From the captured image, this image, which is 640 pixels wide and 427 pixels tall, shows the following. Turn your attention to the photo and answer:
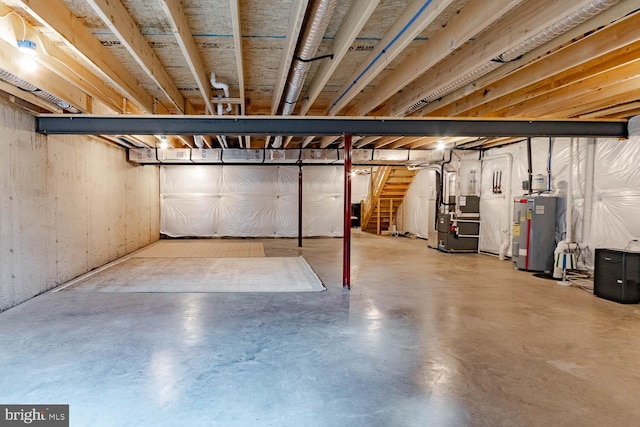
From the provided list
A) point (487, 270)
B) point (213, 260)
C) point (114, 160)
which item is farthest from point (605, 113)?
point (114, 160)

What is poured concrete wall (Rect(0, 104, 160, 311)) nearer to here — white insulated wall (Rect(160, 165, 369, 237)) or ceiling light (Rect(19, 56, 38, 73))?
ceiling light (Rect(19, 56, 38, 73))

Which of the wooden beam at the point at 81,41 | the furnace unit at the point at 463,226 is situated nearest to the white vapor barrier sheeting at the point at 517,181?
the furnace unit at the point at 463,226

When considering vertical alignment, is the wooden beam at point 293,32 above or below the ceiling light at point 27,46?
above

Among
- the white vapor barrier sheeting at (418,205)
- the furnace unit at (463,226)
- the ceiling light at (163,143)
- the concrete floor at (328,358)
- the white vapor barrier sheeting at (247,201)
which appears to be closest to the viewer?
the concrete floor at (328,358)

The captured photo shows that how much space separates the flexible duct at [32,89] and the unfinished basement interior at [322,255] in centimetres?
4

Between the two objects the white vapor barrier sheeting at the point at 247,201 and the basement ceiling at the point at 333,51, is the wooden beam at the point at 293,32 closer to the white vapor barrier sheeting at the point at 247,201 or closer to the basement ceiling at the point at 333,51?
the basement ceiling at the point at 333,51

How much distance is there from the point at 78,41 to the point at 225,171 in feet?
24.3

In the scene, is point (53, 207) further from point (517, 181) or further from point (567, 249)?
point (517, 181)

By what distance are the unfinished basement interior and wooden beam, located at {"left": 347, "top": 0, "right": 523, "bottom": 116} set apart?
20 mm

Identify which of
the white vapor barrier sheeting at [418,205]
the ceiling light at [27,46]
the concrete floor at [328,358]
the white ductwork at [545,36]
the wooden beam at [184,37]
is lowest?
the concrete floor at [328,358]

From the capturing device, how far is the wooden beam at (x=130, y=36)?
211cm

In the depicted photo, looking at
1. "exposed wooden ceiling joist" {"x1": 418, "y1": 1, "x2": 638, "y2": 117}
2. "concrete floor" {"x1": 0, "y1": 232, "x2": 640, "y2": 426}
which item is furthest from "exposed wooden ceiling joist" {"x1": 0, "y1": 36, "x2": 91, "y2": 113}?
"exposed wooden ceiling joist" {"x1": 418, "y1": 1, "x2": 638, "y2": 117}

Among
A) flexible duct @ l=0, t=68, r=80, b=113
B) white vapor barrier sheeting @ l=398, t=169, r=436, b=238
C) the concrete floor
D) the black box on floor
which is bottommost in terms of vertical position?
the concrete floor
